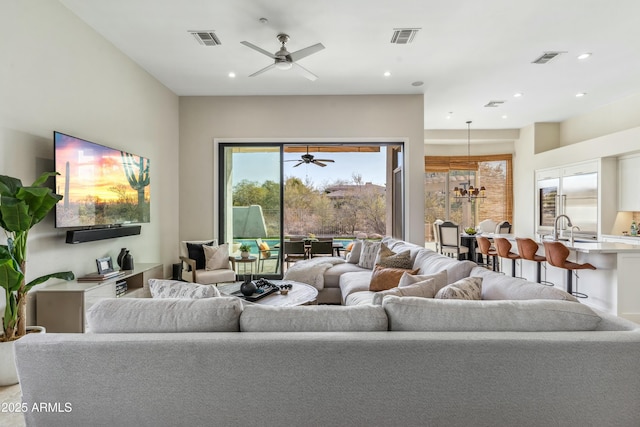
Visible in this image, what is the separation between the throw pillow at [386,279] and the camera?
3107 mm

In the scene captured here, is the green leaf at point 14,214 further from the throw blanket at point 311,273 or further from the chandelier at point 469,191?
the chandelier at point 469,191

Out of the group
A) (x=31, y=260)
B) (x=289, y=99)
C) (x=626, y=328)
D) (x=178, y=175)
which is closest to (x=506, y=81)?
(x=289, y=99)

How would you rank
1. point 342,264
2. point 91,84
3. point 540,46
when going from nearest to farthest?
1. point 91,84
2. point 540,46
3. point 342,264

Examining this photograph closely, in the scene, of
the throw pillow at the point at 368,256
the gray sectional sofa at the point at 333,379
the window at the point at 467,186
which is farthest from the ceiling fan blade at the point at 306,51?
the window at the point at 467,186

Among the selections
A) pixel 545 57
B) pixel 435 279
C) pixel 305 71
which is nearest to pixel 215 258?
pixel 305 71

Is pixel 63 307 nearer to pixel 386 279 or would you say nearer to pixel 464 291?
pixel 386 279

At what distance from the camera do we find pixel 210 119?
5.57 metres

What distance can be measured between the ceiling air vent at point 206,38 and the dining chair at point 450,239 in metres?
5.48

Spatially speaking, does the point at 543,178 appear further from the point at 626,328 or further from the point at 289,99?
the point at 626,328

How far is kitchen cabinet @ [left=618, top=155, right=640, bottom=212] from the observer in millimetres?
5375

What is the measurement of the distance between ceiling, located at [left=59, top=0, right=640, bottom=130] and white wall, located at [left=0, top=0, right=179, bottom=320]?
0.97 ft

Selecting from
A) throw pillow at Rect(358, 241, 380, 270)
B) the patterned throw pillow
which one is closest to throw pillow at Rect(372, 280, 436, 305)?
the patterned throw pillow

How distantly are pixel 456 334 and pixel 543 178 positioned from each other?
7.36 m

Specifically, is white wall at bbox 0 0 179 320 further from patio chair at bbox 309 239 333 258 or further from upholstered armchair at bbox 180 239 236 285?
patio chair at bbox 309 239 333 258
